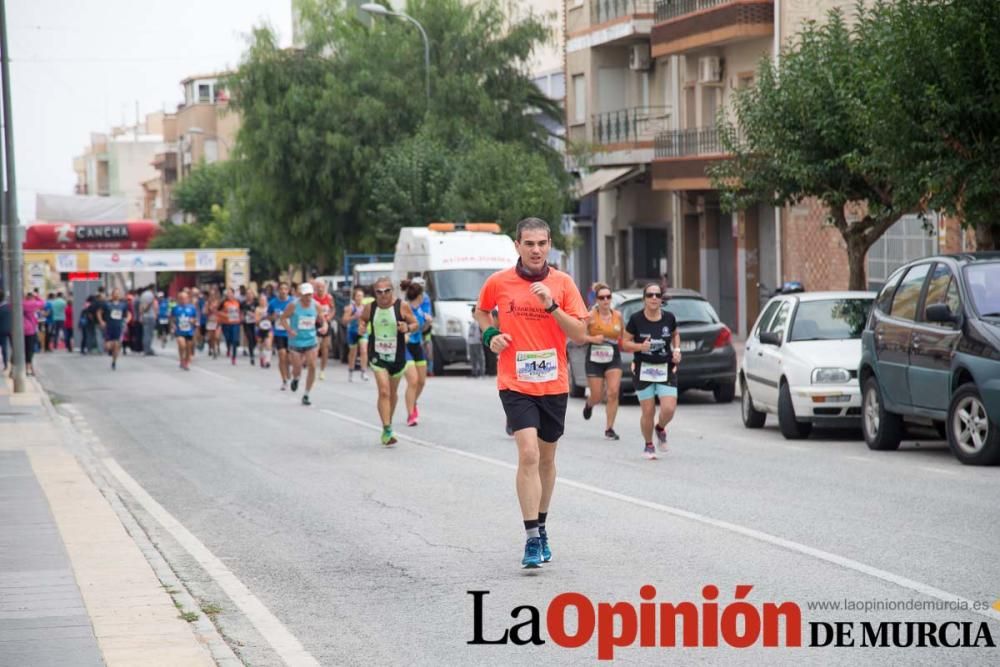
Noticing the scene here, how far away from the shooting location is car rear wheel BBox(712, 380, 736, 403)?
81.0ft

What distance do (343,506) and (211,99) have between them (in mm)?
104082

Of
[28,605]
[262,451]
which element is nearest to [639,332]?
[262,451]

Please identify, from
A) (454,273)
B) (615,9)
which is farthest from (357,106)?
(454,273)

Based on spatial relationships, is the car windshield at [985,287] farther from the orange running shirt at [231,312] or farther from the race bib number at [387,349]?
the orange running shirt at [231,312]

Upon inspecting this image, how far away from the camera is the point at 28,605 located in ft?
27.3

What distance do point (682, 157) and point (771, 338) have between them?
21489 millimetres

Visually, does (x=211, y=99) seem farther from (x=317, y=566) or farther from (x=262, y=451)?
(x=317, y=566)

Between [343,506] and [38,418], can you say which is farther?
[38,418]

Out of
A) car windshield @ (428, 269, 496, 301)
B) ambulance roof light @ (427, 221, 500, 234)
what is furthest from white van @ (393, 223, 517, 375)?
ambulance roof light @ (427, 221, 500, 234)

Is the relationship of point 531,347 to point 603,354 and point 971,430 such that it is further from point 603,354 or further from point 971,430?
point 603,354

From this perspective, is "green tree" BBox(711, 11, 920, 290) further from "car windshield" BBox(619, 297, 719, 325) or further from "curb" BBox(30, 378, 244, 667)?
"curb" BBox(30, 378, 244, 667)

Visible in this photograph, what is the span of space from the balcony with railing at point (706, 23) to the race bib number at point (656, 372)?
22195 mm

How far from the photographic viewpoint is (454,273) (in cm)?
3353

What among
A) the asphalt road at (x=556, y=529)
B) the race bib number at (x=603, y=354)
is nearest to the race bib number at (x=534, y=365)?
the asphalt road at (x=556, y=529)
